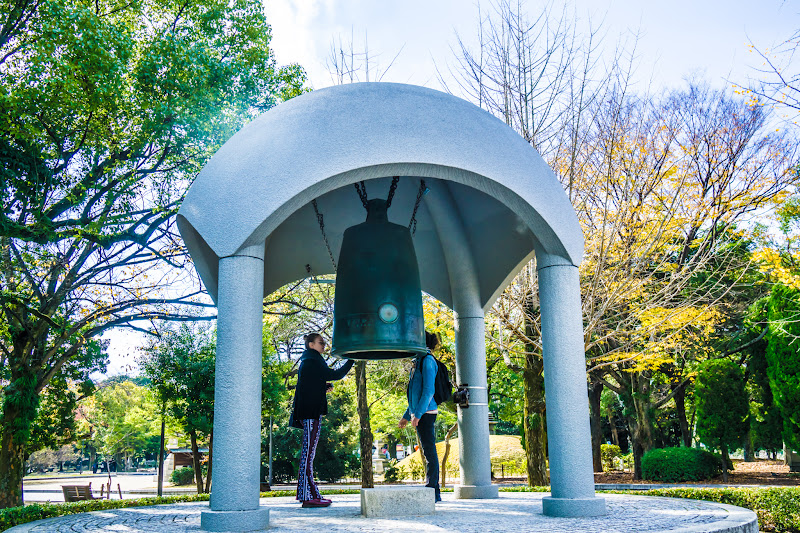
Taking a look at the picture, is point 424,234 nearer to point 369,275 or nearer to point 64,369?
point 369,275

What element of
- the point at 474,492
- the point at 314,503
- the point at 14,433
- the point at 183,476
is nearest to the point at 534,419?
the point at 474,492

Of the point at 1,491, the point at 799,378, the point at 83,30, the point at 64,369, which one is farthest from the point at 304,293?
the point at 799,378

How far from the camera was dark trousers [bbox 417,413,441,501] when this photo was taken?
6.16 metres

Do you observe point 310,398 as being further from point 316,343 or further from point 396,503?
point 396,503

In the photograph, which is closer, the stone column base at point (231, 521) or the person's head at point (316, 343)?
the stone column base at point (231, 521)

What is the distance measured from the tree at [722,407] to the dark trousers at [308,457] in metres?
15.7

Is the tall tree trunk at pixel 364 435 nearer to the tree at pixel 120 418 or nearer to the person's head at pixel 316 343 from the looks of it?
the person's head at pixel 316 343

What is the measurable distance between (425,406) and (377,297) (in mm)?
1367

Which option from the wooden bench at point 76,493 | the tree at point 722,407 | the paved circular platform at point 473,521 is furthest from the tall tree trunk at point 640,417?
the wooden bench at point 76,493

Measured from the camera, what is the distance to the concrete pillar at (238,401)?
14.4 feet

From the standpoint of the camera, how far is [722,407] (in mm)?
18188

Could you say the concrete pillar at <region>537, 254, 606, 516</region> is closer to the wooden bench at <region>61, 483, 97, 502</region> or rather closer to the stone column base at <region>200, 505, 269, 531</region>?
the stone column base at <region>200, 505, 269, 531</region>

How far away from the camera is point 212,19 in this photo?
11.9m

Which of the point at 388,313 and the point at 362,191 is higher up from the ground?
the point at 362,191
